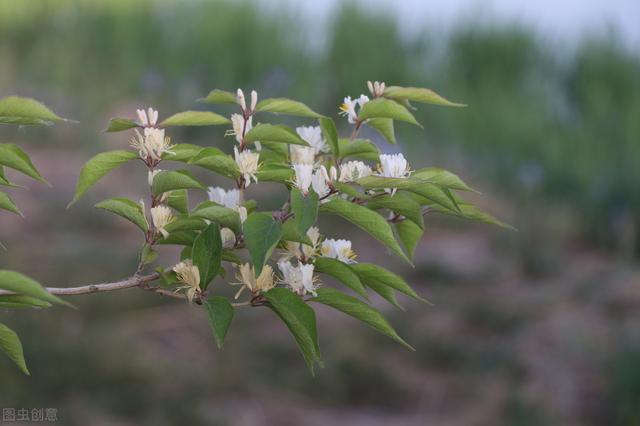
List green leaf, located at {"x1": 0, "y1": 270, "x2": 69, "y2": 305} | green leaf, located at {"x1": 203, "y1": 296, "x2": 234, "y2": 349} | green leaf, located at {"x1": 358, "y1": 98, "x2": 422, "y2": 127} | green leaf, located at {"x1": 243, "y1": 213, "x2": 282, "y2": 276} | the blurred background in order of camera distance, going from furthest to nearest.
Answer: the blurred background
green leaf, located at {"x1": 358, "y1": 98, "x2": 422, "y2": 127}
green leaf, located at {"x1": 203, "y1": 296, "x2": 234, "y2": 349}
green leaf, located at {"x1": 243, "y1": 213, "x2": 282, "y2": 276}
green leaf, located at {"x1": 0, "y1": 270, "x2": 69, "y2": 305}

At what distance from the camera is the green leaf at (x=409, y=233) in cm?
150

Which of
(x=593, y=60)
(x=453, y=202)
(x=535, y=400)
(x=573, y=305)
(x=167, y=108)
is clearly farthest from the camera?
(x=593, y=60)

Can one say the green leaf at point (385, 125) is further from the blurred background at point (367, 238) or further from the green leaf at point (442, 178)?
the blurred background at point (367, 238)

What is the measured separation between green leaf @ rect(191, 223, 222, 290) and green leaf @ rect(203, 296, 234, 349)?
4 cm

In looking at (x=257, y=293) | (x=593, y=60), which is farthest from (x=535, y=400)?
(x=593, y=60)

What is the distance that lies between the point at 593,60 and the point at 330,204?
778 cm

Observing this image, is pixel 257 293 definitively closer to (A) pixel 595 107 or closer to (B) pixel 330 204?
(B) pixel 330 204

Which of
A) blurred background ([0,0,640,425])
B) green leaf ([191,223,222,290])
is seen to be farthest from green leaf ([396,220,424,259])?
blurred background ([0,0,640,425])

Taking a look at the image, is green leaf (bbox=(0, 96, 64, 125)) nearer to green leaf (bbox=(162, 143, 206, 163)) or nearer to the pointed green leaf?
green leaf (bbox=(162, 143, 206, 163))

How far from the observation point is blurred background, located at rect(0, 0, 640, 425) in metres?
4.48

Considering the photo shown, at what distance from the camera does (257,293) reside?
4.52 ft

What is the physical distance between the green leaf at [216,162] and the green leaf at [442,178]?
0.84 ft

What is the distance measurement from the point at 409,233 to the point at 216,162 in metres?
0.37

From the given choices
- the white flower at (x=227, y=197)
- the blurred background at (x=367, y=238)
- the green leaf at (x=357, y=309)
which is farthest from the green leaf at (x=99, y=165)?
the blurred background at (x=367, y=238)
